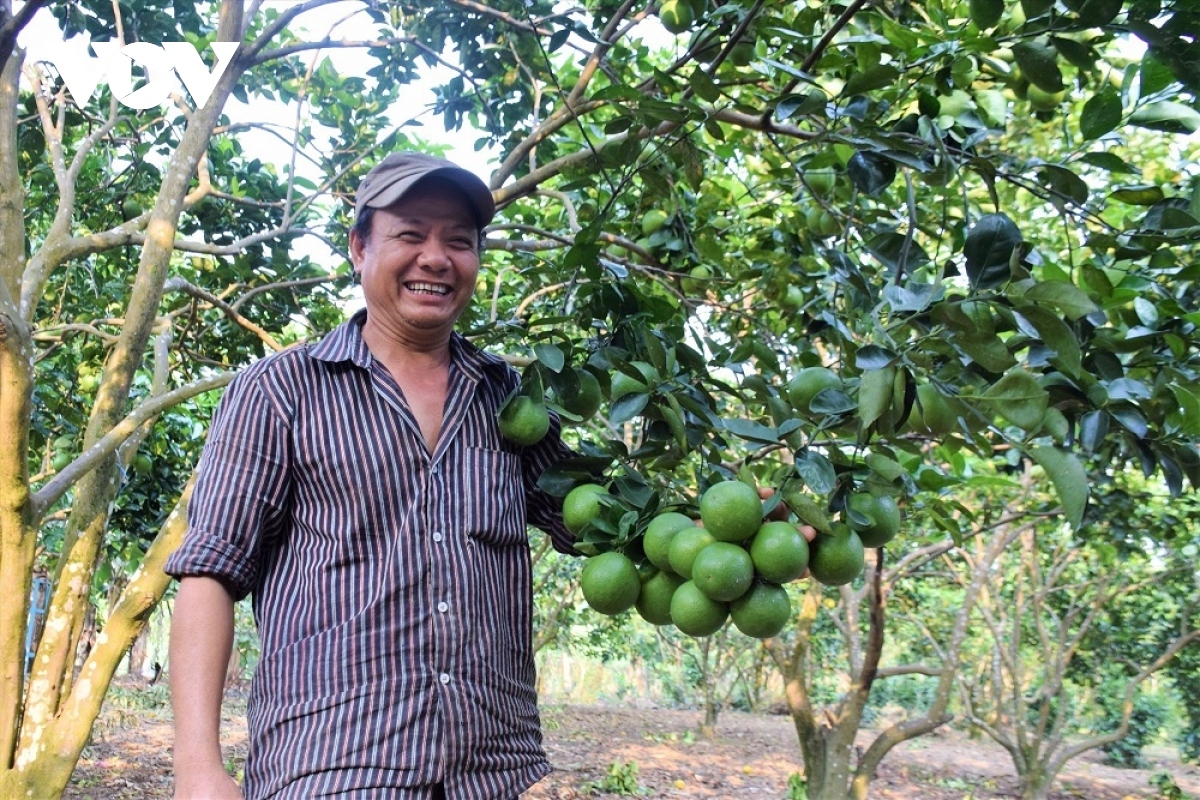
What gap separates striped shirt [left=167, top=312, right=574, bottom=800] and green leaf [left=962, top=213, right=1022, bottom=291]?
0.79 m

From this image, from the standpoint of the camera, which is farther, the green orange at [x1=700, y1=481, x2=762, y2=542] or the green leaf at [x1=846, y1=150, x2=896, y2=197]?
the green leaf at [x1=846, y1=150, x2=896, y2=197]

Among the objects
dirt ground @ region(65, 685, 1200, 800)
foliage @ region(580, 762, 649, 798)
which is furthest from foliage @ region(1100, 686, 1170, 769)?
foliage @ region(580, 762, 649, 798)

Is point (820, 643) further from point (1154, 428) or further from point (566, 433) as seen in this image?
point (1154, 428)

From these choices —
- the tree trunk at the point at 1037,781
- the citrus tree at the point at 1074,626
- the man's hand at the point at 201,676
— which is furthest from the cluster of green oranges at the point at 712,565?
the tree trunk at the point at 1037,781

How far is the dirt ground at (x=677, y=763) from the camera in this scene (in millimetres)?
7211

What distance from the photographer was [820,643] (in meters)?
12.7

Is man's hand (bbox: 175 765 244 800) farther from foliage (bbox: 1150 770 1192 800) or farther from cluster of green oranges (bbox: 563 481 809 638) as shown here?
foliage (bbox: 1150 770 1192 800)

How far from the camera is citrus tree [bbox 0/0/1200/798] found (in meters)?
1.38

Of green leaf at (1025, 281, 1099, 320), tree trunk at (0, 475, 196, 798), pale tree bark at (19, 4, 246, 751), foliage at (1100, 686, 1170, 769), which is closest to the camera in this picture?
green leaf at (1025, 281, 1099, 320)

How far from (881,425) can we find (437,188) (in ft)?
2.58

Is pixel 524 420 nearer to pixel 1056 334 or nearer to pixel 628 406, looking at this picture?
pixel 628 406

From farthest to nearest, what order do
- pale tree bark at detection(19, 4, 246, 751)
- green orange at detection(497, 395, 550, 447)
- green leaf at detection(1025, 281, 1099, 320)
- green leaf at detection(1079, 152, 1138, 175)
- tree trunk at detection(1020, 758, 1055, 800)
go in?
tree trunk at detection(1020, 758, 1055, 800), pale tree bark at detection(19, 4, 246, 751), green orange at detection(497, 395, 550, 447), green leaf at detection(1079, 152, 1138, 175), green leaf at detection(1025, 281, 1099, 320)

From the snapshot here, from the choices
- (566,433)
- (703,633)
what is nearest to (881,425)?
(703,633)

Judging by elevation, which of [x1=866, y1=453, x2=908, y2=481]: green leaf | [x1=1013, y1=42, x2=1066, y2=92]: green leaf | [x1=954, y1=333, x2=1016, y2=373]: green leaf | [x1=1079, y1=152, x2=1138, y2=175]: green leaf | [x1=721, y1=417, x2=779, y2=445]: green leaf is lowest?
[x1=866, y1=453, x2=908, y2=481]: green leaf
